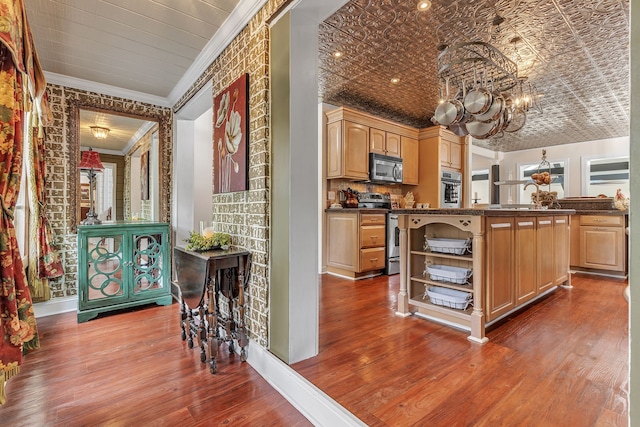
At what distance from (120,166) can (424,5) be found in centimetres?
331

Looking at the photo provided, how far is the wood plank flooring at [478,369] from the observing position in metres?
1.42

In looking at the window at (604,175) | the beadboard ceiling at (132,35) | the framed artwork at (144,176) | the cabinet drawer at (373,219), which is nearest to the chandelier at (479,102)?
the cabinet drawer at (373,219)

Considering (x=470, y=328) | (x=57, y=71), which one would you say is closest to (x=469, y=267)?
(x=470, y=328)

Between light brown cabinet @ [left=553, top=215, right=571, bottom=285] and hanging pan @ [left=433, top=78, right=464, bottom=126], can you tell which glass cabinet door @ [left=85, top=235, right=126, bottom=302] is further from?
light brown cabinet @ [left=553, top=215, right=571, bottom=285]

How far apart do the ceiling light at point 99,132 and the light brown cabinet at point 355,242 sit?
111 inches

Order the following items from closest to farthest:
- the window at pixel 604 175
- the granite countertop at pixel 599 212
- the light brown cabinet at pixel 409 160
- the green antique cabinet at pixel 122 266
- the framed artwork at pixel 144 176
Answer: the green antique cabinet at pixel 122 266, the framed artwork at pixel 144 176, the granite countertop at pixel 599 212, the light brown cabinet at pixel 409 160, the window at pixel 604 175

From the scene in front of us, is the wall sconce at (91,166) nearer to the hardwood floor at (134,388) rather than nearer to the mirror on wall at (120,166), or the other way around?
the mirror on wall at (120,166)

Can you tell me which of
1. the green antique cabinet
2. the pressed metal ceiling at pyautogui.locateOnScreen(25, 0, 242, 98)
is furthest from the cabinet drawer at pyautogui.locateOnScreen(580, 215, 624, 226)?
the green antique cabinet

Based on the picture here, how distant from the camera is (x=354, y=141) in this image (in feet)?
13.9

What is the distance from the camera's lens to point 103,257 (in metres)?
2.89

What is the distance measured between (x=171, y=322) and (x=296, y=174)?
1965 millimetres

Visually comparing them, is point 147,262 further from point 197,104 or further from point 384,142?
point 384,142

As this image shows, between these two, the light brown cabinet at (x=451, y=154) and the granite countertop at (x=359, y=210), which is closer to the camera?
the granite countertop at (x=359, y=210)

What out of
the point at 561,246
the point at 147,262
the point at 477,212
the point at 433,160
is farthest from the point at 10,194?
the point at 433,160
